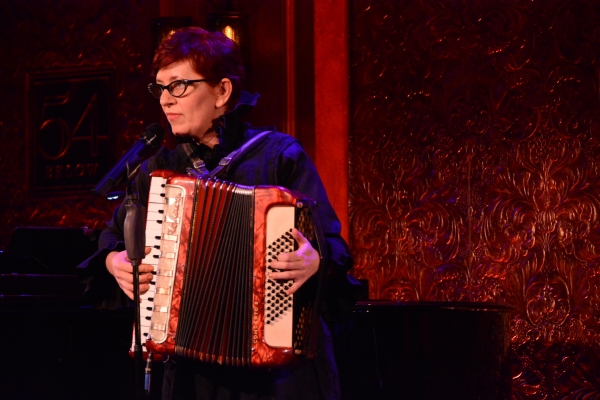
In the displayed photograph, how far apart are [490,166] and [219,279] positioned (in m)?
2.92

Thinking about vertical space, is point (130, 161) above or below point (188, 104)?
below

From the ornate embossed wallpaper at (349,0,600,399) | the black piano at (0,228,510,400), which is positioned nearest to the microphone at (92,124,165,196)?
the black piano at (0,228,510,400)

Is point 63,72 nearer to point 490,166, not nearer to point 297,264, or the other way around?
point 490,166

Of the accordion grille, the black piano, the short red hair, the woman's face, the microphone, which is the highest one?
the short red hair

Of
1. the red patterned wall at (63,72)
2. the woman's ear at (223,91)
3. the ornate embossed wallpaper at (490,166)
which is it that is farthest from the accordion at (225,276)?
the red patterned wall at (63,72)

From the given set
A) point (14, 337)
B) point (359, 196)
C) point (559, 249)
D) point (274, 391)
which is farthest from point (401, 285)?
point (274, 391)

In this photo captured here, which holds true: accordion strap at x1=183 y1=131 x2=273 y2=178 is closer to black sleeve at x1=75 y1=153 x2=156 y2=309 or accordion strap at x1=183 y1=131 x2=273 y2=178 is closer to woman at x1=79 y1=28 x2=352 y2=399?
woman at x1=79 y1=28 x2=352 y2=399

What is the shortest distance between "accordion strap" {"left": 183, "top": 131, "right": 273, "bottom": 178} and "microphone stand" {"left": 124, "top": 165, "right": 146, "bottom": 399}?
256mm

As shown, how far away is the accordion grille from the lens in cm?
211

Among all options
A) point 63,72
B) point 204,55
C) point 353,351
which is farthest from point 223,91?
point 63,72

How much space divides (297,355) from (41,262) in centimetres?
245

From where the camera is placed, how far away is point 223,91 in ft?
7.95

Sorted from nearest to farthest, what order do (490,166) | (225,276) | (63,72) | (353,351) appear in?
(225,276) < (353,351) < (490,166) < (63,72)

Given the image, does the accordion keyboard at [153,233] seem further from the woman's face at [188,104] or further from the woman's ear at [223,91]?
the woman's ear at [223,91]
